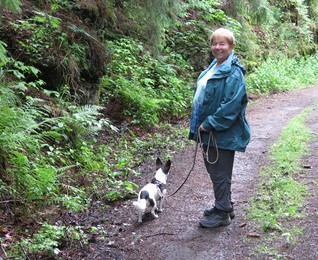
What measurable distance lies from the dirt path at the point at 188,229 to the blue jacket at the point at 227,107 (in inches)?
42.5

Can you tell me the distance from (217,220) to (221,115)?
52.5 inches

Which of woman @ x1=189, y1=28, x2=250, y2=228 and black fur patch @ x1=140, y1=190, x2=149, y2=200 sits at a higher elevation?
woman @ x1=189, y1=28, x2=250, y2=228

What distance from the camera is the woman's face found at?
15.1 feet

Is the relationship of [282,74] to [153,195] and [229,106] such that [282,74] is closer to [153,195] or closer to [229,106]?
Answer: [153,195]

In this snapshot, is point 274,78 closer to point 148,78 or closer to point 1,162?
point 148,78

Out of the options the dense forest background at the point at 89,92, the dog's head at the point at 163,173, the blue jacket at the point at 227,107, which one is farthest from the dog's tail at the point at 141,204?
the blue jacket at the point at 227,107

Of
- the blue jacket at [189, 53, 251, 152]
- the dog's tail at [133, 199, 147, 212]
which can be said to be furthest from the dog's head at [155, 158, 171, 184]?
the blue jacket at [189, 53, 251, 152]

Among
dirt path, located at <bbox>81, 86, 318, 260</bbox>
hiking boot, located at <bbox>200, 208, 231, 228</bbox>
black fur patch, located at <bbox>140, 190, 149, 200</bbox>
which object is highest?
black fur patch, located at <bbox>140, 190, 149, 200</bbox>

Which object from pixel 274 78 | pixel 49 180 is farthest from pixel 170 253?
pixel 274 78

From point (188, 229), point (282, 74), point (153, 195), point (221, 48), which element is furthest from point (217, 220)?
point (282, 74)

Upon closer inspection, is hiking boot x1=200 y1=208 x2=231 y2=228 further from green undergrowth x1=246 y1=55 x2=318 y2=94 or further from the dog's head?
green undergrowth x1=246 y1=55 x2=318 y2=94

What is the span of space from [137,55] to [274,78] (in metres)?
6.79

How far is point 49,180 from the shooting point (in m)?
5.33

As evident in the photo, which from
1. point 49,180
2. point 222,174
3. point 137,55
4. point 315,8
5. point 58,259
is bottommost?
point 58,259
